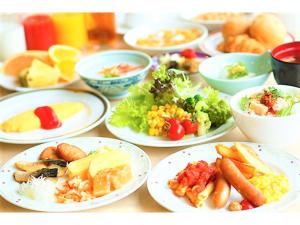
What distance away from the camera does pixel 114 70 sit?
8.05 ft

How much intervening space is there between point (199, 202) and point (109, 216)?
0.85ft

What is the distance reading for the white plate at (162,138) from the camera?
1925mm

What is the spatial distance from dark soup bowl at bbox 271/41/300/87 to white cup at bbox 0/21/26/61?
131 cm

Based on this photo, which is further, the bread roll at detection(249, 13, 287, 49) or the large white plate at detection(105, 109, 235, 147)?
the bread roll at detection(249, 13, 287, 49)

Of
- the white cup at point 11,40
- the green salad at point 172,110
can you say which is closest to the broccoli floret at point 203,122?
the green salad at point 172,110

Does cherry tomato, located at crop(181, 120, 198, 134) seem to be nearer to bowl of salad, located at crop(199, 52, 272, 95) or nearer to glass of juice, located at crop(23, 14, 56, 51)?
bowl of salad, located at crop(199, 52, 272, 95)

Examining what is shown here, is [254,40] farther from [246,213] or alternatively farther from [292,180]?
[246,213]

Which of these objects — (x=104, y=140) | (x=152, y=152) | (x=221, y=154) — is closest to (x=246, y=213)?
(x=221, y=154)

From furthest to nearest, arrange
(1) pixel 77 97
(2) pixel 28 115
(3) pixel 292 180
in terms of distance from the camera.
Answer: (1) pixel 77 97, (2) pixel 28 115, (3) pixel 292 180

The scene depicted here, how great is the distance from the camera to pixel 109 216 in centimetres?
164

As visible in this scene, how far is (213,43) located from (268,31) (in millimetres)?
314

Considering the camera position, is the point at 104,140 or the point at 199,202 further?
the point at 104,140

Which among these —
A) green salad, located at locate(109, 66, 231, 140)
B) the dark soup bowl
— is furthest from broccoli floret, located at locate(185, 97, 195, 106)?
the dark soup bowl

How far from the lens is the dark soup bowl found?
2.08 meters
